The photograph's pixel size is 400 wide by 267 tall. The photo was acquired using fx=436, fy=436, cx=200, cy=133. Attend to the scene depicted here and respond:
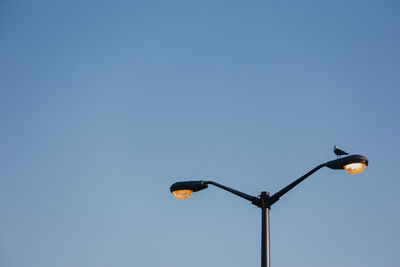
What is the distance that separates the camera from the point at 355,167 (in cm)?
759

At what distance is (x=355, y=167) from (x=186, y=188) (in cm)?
325

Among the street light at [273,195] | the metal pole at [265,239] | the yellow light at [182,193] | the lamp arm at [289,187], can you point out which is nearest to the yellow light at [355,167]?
the street light at [273,195]

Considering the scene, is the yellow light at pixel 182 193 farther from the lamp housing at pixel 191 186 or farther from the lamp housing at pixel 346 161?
the lamp housing at pixel 346 161

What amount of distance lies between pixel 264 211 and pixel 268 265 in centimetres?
95

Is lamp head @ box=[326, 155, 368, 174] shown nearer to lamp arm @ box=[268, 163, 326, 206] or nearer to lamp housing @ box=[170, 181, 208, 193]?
lamp arm @ box=[268, 163, 326, 206]

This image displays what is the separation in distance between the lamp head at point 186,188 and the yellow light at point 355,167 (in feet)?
9.13

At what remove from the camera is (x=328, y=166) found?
7805mm

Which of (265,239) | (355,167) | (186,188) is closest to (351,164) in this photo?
Result: (355,167)

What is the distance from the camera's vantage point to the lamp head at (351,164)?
7.51 metres

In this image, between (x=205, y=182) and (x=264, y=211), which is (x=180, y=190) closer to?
(x=205, y=182)

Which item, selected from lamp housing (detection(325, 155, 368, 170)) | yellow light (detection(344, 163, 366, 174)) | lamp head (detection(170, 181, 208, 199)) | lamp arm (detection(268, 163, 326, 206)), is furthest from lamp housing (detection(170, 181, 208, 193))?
yellow light (detection(344, 163, 366, 174))

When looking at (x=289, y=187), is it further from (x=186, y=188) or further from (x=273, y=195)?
(x=186, y=188)

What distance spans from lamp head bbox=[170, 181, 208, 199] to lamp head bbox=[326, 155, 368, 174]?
255 centimetres

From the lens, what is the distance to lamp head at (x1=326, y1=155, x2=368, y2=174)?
751cm
